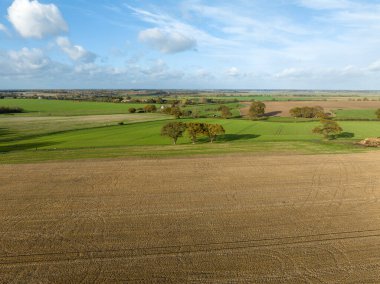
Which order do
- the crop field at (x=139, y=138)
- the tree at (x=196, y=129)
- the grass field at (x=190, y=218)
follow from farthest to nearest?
the tree at (x=196, y=129) → the crop field at (x=139, y=138) → the grass field at (x=190, y=218)

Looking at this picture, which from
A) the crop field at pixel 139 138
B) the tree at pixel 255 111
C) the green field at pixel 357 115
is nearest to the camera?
the crop field at pixel 139 138

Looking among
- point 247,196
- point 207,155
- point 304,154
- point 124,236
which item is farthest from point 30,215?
point 304,154

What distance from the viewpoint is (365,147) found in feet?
168

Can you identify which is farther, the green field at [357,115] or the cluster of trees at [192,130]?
the green field at [357,115]

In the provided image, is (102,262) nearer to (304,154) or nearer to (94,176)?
(94,176)

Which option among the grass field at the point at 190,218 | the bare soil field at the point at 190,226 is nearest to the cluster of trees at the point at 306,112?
the grass field at the point at 190,218

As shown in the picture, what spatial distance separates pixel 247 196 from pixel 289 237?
24.6 ft

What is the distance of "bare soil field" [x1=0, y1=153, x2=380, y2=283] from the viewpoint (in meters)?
15.8

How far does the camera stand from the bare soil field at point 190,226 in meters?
15.8

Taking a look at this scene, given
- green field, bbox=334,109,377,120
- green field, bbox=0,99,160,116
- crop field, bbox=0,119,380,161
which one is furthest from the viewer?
green field, bbox=0,99,160,116

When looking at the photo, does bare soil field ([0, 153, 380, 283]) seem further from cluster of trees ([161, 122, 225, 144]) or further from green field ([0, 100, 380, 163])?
cluster of trees ([161, 122, 225, 144])

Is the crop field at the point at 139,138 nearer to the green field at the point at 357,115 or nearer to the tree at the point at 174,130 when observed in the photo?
the tree at the point at 174,130

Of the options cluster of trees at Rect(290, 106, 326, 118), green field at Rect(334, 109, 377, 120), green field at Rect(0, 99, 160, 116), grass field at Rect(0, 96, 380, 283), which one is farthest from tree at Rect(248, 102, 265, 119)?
grass field at Rect(0, 96, 380, 283)

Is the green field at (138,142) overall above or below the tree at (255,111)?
below
